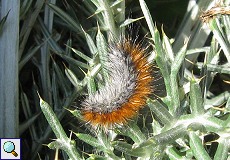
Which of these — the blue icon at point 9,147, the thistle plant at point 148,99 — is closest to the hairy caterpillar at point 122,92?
the thistle plant at point 148,99

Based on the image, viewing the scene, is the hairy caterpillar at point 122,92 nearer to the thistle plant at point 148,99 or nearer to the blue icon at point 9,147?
the thistle plant at point 148,99

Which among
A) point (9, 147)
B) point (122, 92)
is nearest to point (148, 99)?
point (122, 92)

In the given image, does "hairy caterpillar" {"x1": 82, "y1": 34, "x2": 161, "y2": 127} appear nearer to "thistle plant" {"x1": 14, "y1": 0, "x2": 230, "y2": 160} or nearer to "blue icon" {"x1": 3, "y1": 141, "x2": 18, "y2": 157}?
"thistle plant" {"x1": 14, "y1": 0, "x2": 230, "y2": 160}

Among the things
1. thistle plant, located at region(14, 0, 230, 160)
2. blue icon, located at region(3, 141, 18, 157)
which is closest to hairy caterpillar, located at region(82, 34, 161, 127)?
thistle plant, located at region(14, 0, 230, 160)

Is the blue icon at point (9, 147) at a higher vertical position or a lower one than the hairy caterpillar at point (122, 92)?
lower

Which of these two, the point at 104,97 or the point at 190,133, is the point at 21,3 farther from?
the point at 190,133
